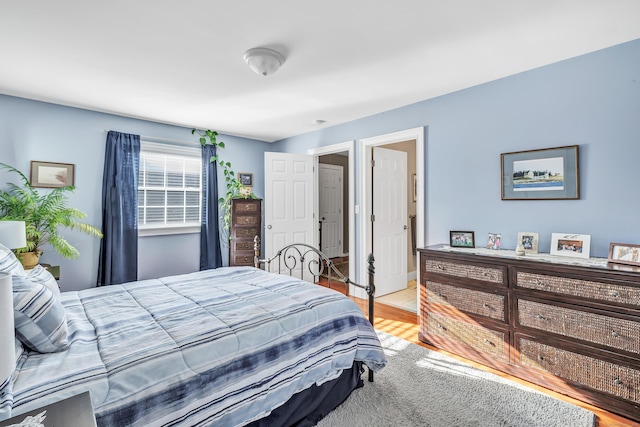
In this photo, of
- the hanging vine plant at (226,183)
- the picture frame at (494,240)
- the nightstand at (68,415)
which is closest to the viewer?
the nightstand at (68,415)

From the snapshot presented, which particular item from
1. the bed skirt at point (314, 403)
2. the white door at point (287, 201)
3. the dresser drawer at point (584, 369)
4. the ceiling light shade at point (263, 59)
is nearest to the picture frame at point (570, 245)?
the dresser drawer at point (584, 369)

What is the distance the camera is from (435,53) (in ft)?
7.93

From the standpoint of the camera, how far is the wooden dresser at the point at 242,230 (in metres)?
4.42

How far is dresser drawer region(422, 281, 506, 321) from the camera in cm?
245

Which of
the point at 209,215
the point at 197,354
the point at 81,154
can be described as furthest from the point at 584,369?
the point at 81,154

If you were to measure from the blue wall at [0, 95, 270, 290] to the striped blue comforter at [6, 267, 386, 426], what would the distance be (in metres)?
1.96

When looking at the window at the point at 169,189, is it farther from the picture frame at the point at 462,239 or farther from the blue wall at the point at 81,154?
Answer: the picture frame at the point at 462,239

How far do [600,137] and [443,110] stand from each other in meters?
1.35

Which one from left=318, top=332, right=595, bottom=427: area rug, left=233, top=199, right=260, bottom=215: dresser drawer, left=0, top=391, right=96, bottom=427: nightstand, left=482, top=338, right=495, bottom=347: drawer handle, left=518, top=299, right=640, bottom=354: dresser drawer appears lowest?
left=318, top=332, right=595, bottom=427: area rug

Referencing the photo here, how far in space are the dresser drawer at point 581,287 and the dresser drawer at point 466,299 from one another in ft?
0.76

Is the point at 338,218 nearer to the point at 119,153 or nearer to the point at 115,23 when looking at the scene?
the point at 119,153

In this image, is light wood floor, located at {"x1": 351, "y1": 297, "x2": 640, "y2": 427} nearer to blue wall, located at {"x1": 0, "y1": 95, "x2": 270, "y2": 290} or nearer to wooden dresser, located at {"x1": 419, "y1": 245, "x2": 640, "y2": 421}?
wooden dresser, located at {"x1": 419, "y1": 245, "x2": 640, "y2": 421}

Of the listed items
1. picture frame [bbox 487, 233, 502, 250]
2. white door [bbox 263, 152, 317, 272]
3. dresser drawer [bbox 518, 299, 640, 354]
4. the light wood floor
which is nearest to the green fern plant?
white door [bbox 263, 152, 317, 272]

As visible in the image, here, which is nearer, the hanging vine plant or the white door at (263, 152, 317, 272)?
the white door at (263, 152, 317, 272)
